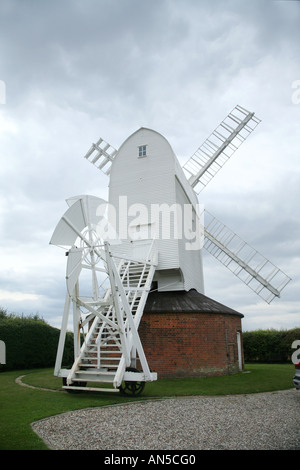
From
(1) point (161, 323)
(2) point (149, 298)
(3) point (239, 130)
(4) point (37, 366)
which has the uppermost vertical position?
(3) point (239, 130)

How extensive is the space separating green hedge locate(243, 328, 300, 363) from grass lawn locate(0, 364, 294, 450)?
10.0 metres

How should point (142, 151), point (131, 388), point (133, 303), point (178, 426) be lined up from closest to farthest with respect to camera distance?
1. point (178, 426)
2. point (131, 388)
3. point (133, 303)
4. point (142, 151)

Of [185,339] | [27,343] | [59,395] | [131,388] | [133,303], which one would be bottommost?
[59,395]

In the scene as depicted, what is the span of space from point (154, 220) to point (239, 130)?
30.7ft

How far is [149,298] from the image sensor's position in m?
16.1

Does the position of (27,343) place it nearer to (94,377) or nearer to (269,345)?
(94,377)

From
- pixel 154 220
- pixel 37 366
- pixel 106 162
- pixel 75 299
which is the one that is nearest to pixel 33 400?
pixel 75 299

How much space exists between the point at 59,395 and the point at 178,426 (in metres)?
4.78

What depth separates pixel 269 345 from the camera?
2561 centimetres

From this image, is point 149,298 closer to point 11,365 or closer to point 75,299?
point 75,299
